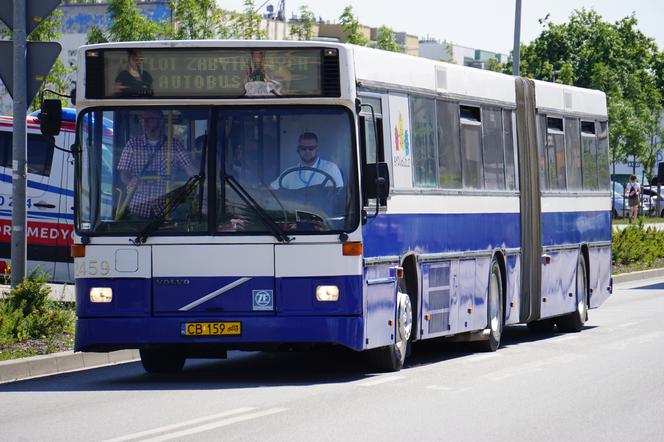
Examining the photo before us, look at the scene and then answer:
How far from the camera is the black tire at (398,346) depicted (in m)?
14.6

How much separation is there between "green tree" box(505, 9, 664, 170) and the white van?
61853 millimetres

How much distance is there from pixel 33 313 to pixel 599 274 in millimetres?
9171

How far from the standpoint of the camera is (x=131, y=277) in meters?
13.7

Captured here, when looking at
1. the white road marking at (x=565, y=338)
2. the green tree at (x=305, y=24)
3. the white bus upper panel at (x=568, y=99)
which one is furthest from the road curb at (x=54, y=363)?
the green tree at (x=305, y=24)

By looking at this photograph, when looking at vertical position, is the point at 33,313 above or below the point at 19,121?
below

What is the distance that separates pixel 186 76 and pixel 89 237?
1659 millimetres

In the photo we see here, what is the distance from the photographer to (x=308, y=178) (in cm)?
1358

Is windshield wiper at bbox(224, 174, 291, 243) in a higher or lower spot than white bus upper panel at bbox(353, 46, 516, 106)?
lower

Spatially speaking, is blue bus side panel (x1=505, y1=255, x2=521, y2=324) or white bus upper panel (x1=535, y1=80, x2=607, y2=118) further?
white bus upper panel (x1=535, y1=80, x2=607, y2=118)

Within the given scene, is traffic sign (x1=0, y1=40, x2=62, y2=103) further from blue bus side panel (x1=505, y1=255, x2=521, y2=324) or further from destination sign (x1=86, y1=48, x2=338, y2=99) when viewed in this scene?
blue bus side panel (x1=505, y1=255, x2=521, y2=324)

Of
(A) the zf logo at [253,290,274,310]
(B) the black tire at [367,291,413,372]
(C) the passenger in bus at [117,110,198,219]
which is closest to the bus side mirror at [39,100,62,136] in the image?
(C) the passenger in bus at [117,110,198,219]

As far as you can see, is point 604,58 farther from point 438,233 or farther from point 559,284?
point 438,233

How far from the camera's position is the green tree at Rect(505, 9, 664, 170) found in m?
85.6

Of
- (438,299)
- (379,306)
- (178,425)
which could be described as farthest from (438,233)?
(178,425)
